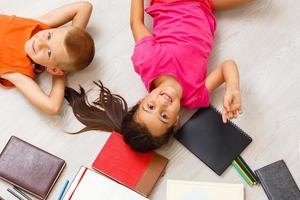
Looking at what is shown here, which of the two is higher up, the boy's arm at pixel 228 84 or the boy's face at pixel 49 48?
the boy's face at pixel 49 48

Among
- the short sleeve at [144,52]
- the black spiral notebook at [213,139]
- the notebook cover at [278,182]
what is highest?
the short sleeve at [144,52]

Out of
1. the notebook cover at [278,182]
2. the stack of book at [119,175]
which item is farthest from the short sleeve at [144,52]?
the notebook cover at [278,182]

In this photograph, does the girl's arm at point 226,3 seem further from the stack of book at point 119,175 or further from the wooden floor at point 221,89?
the stack of book at point 119,175

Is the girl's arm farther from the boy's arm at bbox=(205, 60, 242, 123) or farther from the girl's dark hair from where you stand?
the girl's dark hair

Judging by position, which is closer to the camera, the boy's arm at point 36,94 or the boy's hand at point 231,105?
the boy's hand at point 231,105

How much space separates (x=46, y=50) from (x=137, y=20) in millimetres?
269

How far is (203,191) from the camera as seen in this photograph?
1126mm

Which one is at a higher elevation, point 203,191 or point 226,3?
point 226,3

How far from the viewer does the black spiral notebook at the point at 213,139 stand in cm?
115

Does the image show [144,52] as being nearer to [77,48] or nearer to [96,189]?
[77,48]

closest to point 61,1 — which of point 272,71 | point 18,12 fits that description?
point 18,12

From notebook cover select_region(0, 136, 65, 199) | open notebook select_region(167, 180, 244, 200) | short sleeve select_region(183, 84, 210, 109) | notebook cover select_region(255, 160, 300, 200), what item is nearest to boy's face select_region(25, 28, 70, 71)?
notebook cover select_region(0, 136, 65, 199)

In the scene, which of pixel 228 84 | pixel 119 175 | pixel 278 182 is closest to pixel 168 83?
pixel 228 84

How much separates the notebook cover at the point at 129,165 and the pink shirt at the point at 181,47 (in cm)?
18
